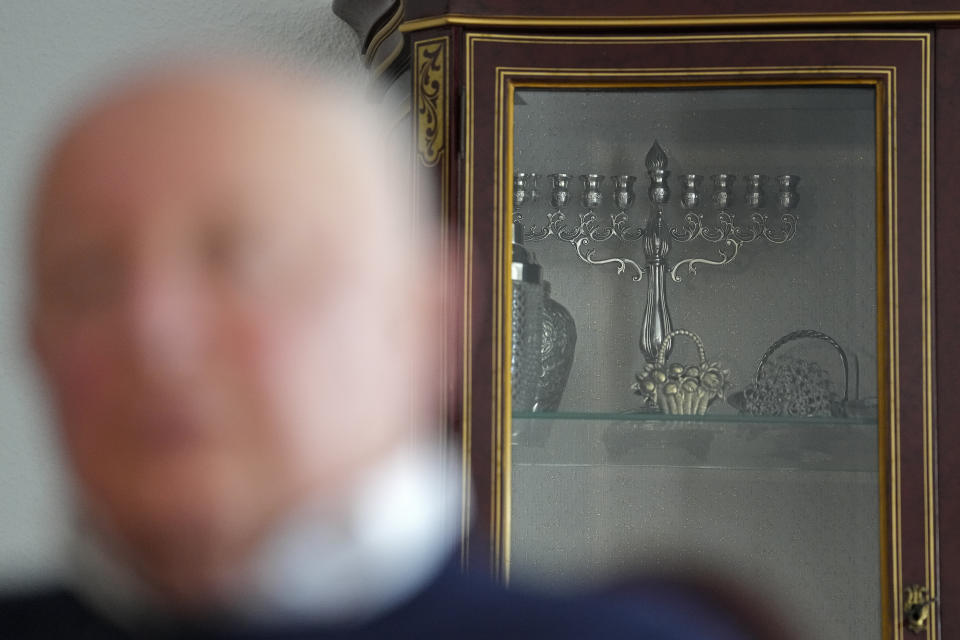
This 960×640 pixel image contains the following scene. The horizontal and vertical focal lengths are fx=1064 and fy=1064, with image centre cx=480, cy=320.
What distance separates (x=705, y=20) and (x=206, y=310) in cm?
100

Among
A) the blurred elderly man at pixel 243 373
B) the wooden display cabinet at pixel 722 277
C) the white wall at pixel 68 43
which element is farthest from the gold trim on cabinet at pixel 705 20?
the blurred elderly man at pixel 243 373

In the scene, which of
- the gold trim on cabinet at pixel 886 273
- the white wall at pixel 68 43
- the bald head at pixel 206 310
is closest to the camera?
the bald head at pixel 206 310

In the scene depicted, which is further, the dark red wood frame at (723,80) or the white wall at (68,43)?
the white wall at (68,43)

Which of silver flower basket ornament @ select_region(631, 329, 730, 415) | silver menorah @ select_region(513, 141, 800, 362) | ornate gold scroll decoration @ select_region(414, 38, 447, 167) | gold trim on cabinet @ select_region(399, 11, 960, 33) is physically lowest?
silver flower basket ornament @ select_region(631, 329, 730, 415)

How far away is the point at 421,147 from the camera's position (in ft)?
3.50

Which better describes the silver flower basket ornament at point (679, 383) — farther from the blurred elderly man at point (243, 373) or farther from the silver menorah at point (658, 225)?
the blurred elderly man at point (243, 373)

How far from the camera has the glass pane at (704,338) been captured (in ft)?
3.56

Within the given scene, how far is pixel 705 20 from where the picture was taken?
1.08 metres

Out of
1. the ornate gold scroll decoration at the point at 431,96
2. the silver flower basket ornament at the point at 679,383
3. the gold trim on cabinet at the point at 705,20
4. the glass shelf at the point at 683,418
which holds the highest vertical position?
the gold trim on cabinet at the point at 705,20

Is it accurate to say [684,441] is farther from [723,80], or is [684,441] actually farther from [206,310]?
[206,310]

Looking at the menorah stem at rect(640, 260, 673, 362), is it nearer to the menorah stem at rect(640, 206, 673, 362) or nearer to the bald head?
the menorah stem at rect(640, 206, 673, 362)

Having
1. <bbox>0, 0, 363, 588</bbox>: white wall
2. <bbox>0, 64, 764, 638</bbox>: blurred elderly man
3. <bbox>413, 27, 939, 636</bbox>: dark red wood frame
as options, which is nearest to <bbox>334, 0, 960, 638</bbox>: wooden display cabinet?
<bbox>413, 27, 939, 636</bbox>: dark red wood frame

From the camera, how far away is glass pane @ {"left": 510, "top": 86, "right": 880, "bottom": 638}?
3.56 feet

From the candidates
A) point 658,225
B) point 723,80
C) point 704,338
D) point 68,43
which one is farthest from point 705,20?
point 68,43
